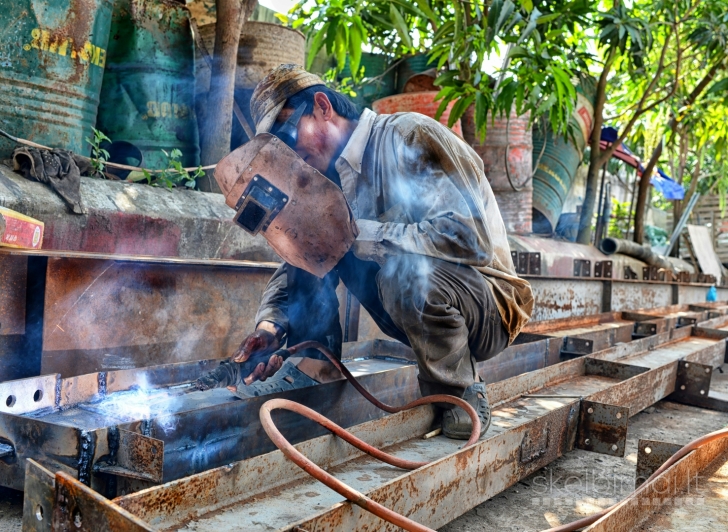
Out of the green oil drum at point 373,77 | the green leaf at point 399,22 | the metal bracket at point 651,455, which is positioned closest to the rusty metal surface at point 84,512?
the metal bracket at point 651,455

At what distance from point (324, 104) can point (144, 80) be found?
2958 mm

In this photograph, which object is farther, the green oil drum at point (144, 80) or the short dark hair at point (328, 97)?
the green oil drum at point (144, 80)

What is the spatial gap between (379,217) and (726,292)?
10.1 metres

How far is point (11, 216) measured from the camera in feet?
8.71

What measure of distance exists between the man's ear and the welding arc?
0.85m

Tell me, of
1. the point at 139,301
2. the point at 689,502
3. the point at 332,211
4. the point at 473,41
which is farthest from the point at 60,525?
the point at 473,41

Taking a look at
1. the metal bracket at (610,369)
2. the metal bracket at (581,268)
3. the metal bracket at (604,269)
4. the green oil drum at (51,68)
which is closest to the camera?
the metal bracket at (610,369)

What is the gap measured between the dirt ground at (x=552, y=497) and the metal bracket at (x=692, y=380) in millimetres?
857

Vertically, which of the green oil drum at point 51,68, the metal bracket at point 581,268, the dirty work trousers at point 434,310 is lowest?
the dirty work trousers at point 434,310

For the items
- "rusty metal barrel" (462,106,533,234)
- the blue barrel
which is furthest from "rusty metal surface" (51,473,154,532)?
the blue barrel

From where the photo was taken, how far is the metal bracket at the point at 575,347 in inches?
163

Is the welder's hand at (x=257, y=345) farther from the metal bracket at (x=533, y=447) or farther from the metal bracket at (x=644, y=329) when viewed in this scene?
the metal bracket at (x=644, y=329)

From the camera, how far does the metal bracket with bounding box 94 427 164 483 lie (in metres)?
1.63

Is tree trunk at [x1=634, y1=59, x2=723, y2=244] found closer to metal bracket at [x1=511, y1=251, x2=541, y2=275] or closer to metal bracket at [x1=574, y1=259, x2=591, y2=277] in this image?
metal bracket at [x1=574, y1=259, x2=591, y2=277]
